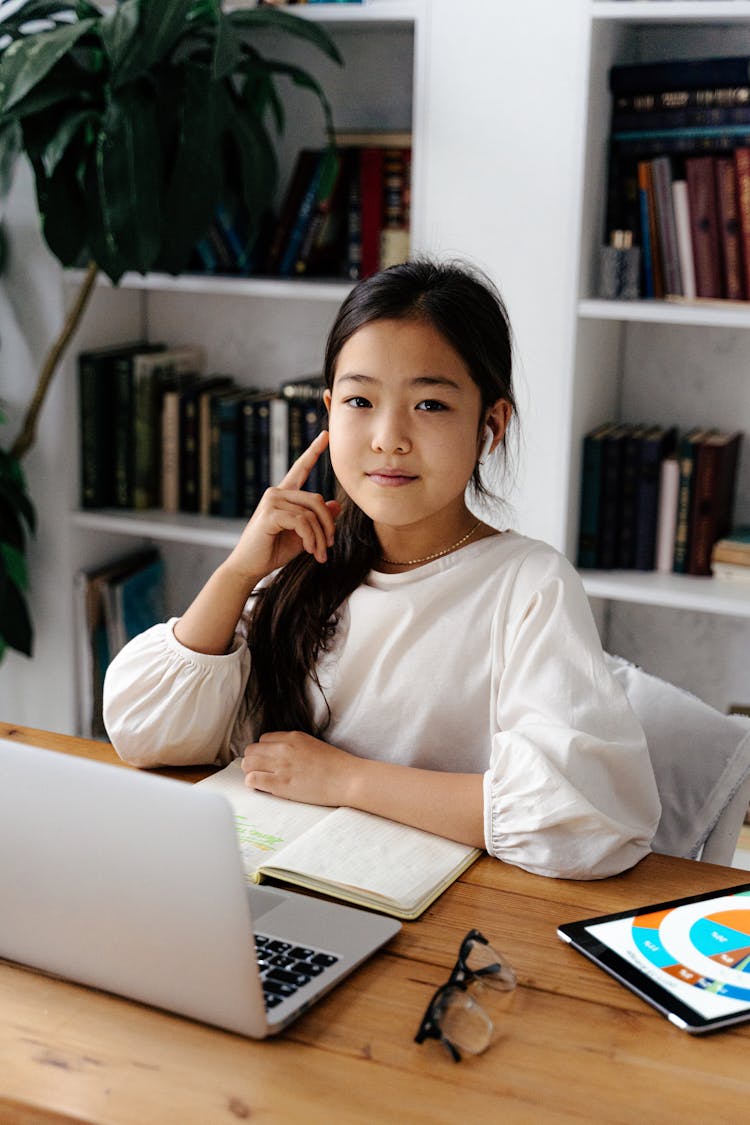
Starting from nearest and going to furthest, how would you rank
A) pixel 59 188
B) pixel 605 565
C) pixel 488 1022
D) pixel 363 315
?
1. pixel 488 1022
2. pixel 363 315
3. pixel 59 188
4. pixel 605 565

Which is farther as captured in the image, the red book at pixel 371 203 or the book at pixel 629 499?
the red book at pixel 371 203

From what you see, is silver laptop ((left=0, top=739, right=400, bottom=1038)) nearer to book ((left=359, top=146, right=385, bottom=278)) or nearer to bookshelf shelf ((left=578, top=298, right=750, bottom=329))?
bookshelf shelf ((left=578, top=298, right=750, bottom=329))

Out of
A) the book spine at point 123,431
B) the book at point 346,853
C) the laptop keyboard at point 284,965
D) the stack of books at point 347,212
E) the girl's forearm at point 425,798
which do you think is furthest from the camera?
the book spine at point 123,431

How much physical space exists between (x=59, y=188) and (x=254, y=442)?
0.67 metres

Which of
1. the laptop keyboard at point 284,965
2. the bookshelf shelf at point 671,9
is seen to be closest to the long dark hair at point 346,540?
the laptop keyboard at point 284,965

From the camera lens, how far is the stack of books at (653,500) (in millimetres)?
2301

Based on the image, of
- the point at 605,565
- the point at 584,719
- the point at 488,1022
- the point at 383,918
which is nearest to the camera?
the point at 488,1022

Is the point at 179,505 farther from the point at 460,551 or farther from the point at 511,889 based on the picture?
the point at 511,889

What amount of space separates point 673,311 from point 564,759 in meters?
1.20

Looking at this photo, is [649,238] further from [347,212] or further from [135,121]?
[135,121]

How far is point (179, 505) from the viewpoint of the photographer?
9.09ft

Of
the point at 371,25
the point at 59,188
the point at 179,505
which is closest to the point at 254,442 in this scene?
the point at 179,505

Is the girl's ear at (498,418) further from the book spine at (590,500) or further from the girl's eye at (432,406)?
the book spine at (590,500)

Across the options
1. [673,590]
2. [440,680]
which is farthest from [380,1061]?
[673,590]
